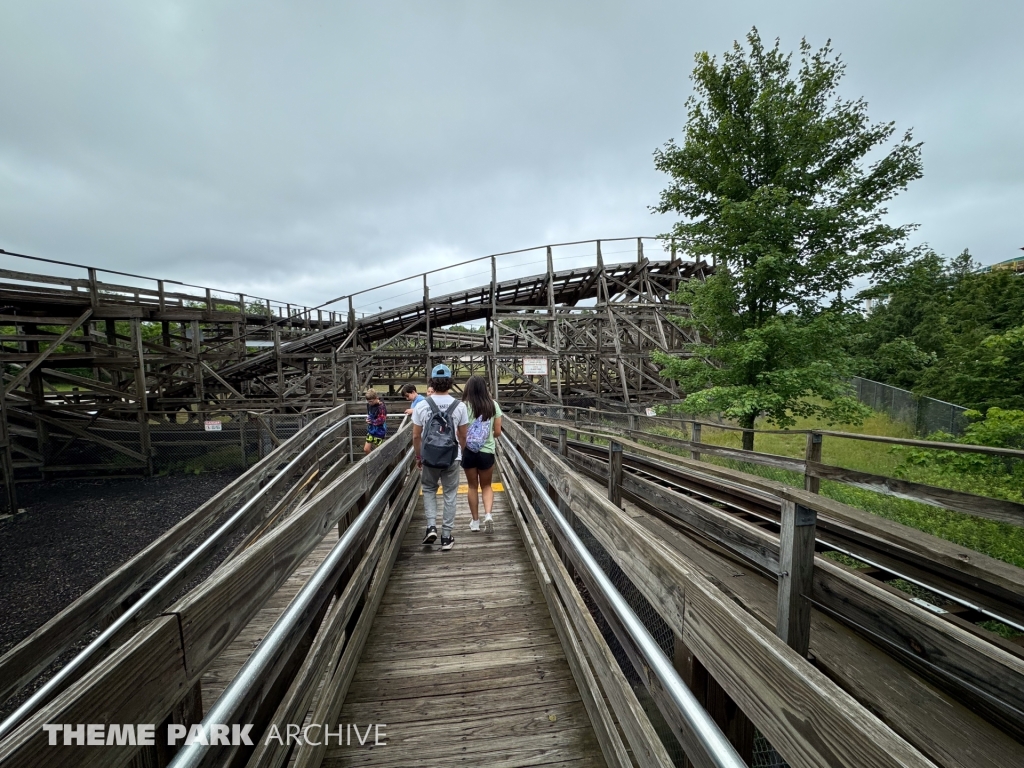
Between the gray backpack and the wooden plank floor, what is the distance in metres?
0.91

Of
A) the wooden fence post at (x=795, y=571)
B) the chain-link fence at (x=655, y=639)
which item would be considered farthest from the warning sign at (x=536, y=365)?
the wooden fence post at (x=795, y=571)

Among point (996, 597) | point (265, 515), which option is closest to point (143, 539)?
point (265, 515)

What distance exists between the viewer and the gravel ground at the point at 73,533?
614 centimetres

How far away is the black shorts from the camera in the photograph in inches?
159

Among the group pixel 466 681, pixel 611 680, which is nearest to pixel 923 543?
pixel 611 680

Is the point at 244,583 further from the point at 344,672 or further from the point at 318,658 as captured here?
the point at 344,672

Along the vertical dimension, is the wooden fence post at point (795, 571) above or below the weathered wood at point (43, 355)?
below

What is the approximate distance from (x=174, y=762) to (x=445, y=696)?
1.55m

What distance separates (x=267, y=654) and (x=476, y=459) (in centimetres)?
280

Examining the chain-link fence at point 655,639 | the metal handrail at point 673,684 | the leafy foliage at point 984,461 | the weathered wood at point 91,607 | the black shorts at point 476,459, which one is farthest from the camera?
the leafy foliage at point 984,461

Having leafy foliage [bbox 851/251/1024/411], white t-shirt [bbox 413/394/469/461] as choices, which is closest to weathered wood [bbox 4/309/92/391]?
white t-shirt [bbox 413/394/469/461]

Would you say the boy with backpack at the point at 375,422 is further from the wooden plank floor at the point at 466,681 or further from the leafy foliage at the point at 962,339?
the leafy foliage at the point at 962,339

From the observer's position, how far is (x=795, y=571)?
183 centimetres

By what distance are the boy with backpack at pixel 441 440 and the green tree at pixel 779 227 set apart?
5.49 m
